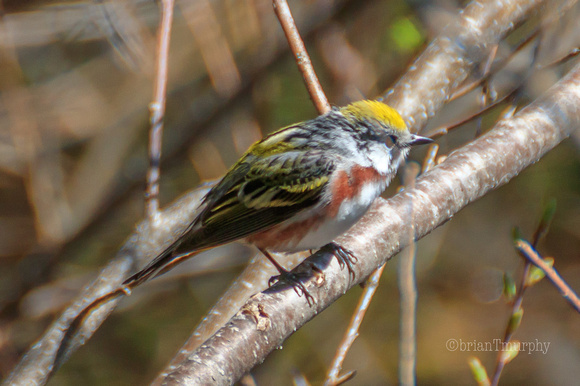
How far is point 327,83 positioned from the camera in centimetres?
592

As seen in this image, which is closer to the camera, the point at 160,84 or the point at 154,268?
the point at 154,268

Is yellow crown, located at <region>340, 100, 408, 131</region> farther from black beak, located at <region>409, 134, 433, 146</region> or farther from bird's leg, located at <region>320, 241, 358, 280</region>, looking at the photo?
bird's leg, located at <region>320, 241, 358, 280</region>

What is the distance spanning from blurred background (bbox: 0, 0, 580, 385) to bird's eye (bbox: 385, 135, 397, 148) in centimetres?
180

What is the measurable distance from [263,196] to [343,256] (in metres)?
0.57

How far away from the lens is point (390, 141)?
3.21m

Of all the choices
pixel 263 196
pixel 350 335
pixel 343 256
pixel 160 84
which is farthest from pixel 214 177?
pixel 350 335

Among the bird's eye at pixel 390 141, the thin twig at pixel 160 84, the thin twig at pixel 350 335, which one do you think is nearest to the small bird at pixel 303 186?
the bird's eye at pixel 390 141

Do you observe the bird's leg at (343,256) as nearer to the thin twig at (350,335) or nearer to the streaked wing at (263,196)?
the thin twig at (350,335)

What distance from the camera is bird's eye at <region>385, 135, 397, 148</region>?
320cm

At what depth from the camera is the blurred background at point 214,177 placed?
16.8ft

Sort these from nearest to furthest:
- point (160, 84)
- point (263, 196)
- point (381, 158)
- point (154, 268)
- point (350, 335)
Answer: point (350, 335) → point (154, 268) → point (160, 84) → point (263, 196) → point (381, 158)

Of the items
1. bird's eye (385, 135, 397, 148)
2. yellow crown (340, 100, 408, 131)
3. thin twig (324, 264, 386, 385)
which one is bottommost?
thin twig (324, 264, 386, 385)

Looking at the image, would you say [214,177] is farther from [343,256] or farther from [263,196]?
[343,256]

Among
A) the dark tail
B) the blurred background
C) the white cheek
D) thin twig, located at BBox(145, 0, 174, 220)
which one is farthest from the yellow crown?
the blurred background
